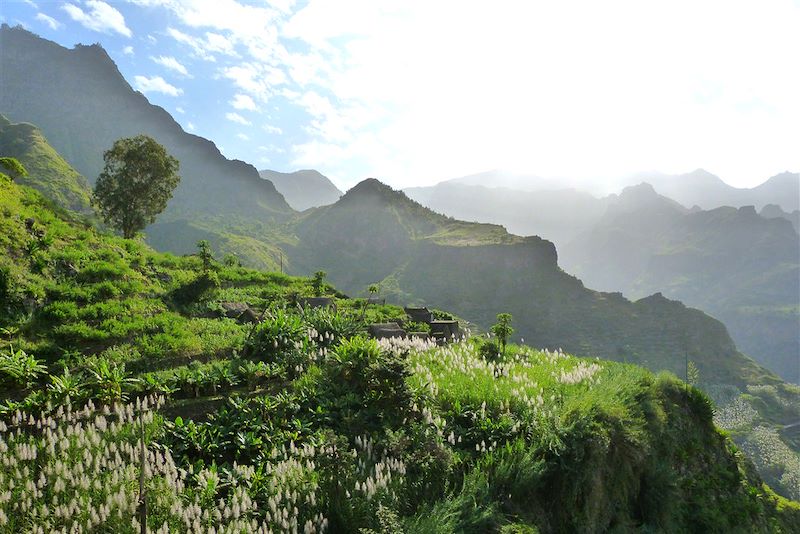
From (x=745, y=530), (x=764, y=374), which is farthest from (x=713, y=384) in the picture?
(x=745, y=530)

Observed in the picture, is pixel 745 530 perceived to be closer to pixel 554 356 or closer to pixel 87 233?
pixel 554 356

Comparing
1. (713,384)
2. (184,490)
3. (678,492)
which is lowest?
(713,384)

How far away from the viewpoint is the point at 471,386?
32.2 ft

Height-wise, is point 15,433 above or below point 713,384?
above

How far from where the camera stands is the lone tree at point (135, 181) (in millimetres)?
30750

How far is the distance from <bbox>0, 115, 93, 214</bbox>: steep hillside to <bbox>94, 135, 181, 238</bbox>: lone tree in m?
81.6

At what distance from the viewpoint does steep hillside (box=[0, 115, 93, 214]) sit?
101 m

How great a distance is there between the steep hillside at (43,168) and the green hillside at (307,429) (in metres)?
107

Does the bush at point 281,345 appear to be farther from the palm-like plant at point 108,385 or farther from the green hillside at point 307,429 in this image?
the palm-like plant at point 108,385

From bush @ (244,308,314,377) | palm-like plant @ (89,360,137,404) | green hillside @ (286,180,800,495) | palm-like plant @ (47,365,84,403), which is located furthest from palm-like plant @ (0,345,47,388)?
green hillside @ (286,180,800,495)

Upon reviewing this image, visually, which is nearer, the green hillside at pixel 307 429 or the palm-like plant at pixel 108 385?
the green hillside at pixel 307 429

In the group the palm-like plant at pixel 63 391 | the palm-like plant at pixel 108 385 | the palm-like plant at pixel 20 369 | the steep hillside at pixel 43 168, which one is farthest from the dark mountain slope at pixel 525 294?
the palm-like plant at pixel 63 391

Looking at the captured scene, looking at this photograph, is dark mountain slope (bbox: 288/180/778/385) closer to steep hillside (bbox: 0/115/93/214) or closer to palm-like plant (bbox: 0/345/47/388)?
steep hillside (bbox: 0/115/93/214)

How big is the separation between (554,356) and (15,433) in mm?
13054
